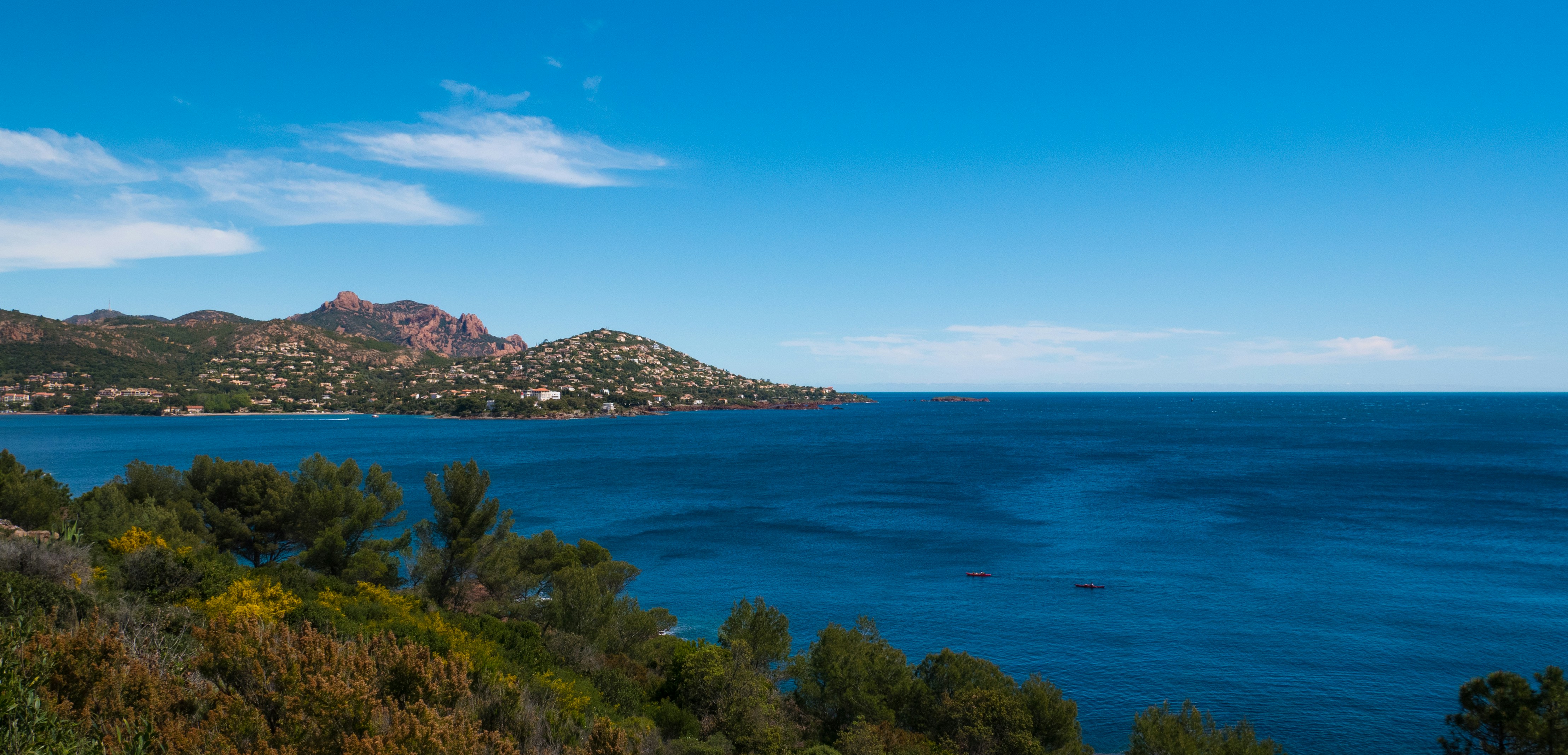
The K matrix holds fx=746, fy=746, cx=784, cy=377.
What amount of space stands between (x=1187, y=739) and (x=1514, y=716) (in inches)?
265

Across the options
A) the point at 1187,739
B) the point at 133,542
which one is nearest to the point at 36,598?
the point at 133,542

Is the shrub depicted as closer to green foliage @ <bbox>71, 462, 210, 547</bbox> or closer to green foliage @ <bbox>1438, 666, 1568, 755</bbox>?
green foliage @ <bbox>71, 462, 210, 547</bbox>

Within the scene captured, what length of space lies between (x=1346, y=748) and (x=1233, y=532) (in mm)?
32914

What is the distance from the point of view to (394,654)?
38.2 feet

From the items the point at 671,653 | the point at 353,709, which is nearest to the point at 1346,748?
the point at 671,653

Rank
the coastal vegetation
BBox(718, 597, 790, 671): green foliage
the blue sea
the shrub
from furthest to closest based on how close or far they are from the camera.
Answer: the blue sea, BBox(718, 597, 790, 671): green foliage, the shrub, the coastal vegetation

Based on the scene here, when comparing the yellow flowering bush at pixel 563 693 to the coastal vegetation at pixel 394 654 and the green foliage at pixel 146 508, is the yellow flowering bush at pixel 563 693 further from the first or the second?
the green foliage at pixel 146 508

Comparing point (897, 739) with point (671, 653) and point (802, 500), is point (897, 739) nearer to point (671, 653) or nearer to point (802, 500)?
point (671, 653)

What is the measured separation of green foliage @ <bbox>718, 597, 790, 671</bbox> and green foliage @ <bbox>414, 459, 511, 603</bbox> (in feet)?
36.0

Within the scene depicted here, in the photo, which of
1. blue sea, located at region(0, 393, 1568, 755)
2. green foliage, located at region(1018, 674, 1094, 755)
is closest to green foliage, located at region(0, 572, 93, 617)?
blue sea, located at region(0, 393, 1568, 755)

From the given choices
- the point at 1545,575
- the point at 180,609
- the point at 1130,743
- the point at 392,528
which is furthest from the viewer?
the point at 392,528

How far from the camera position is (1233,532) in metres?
52.5

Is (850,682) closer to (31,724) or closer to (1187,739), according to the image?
(1187,739)

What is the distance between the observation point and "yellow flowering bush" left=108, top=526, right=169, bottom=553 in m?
23.8
